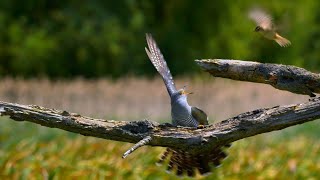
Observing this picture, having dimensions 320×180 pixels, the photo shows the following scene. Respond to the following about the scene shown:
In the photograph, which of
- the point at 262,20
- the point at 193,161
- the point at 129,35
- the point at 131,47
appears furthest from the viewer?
the point at 131,47

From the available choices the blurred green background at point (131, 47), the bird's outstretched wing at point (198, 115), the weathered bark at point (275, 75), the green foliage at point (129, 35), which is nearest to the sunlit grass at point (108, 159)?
the bird's outstretched wing at point (198, 115)

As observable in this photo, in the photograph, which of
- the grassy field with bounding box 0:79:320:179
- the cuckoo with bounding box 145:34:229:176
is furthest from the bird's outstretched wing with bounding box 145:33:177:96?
the grassy field with bounding box 0:79:320:179

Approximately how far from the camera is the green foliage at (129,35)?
617 inches

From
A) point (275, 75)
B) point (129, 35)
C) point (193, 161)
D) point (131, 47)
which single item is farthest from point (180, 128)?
point (131, 47)

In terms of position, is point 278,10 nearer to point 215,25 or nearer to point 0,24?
point 215,25

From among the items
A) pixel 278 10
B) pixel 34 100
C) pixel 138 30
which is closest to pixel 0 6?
pixel 138 30

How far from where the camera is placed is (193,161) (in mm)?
3812

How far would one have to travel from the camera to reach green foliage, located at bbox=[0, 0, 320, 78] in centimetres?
1566

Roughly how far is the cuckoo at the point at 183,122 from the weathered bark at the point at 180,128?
158mm

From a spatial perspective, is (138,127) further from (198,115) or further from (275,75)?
(275,75)

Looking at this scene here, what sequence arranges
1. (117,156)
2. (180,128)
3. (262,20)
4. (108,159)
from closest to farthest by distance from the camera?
(180,128)
(262,20)
(108,159)
(117,156)

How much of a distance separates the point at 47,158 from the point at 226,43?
10215mm

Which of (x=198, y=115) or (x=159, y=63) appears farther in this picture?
(x=159, y=63)

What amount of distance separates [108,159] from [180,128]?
2.80 metres
